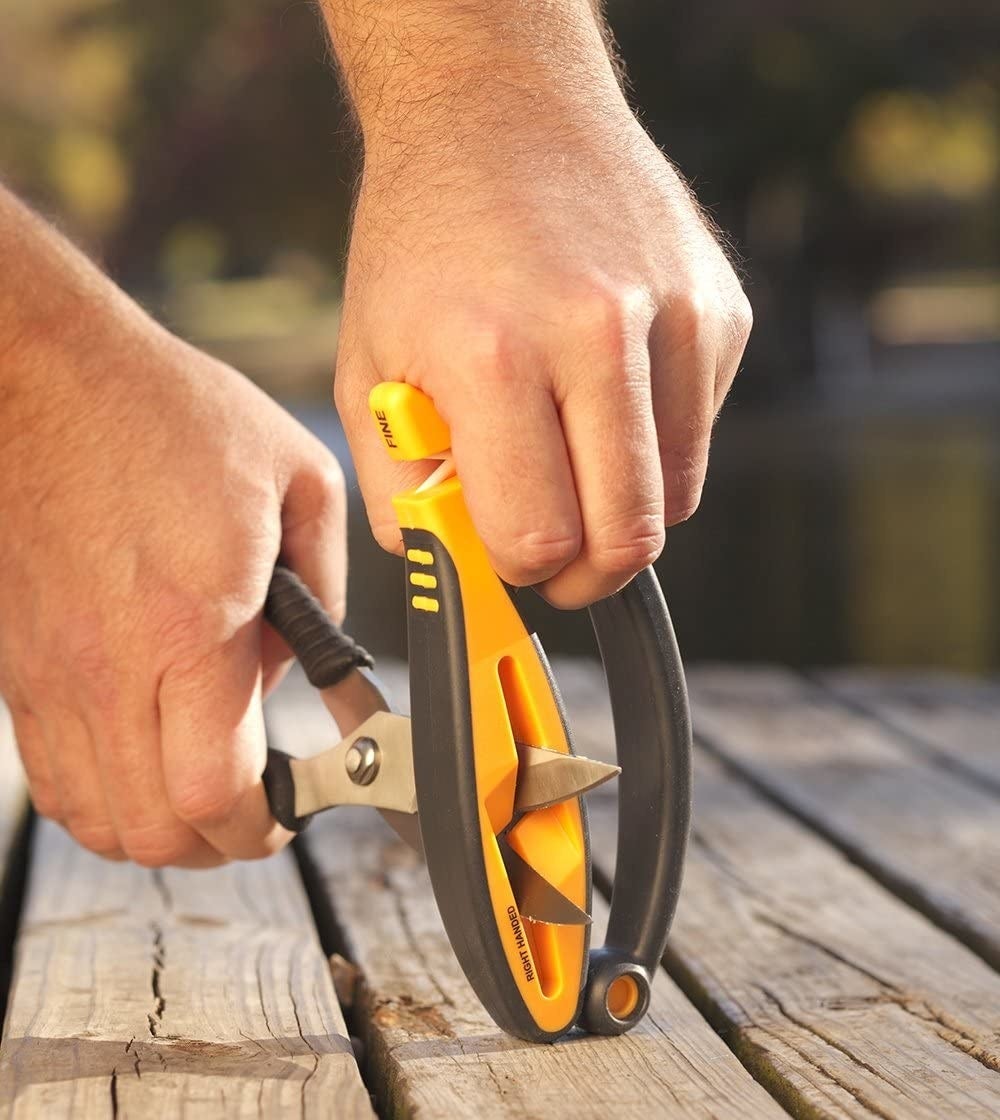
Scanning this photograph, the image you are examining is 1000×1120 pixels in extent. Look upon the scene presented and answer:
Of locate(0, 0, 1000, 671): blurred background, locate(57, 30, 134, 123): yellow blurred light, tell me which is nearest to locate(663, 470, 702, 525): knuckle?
locate(0, 0, 1000, 671): blurred background

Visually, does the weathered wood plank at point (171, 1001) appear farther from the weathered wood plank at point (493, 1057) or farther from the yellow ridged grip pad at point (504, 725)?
the yellow ridged grip pad at point (504, 725)

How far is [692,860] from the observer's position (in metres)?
2.00

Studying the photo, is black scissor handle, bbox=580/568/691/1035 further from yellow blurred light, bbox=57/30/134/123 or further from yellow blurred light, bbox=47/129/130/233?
yellow blurred light, bbox=47/129/130/233

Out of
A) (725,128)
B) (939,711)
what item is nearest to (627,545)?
(939,711)

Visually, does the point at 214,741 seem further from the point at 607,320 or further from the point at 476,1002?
the point at 607,320

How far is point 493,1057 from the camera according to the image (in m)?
1.31

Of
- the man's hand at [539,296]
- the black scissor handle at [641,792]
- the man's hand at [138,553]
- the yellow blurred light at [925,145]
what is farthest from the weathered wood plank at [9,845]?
the yellow blurred light at [925,145]

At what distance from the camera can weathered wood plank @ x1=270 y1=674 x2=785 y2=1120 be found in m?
1.22

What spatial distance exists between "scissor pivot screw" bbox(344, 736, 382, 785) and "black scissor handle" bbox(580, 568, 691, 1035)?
0.67 feet

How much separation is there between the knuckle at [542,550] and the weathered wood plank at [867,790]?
2.63ft

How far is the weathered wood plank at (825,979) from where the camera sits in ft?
4.17

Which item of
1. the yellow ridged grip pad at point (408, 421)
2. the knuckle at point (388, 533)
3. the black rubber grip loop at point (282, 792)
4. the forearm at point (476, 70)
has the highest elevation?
the forearm at point (476, 70)

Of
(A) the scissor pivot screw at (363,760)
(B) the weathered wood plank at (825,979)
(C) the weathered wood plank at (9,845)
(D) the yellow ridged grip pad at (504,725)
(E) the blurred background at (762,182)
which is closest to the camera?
(D) the yellow ridged grip pad at (504,725)

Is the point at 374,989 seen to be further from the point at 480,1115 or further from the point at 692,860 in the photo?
the point at 692,860
